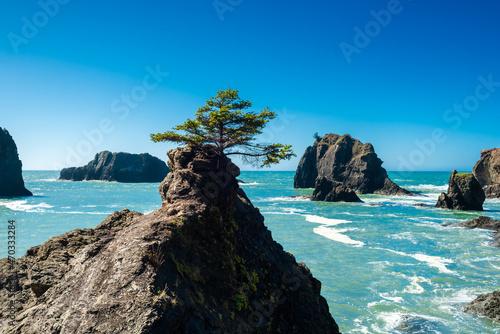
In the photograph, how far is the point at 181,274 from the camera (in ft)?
19.5

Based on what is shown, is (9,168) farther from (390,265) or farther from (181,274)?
(181,274)

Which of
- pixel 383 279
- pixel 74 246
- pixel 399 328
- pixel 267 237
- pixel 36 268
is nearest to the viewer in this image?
pixel 36 268

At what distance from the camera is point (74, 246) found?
28.3 feet

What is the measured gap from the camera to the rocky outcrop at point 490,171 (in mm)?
75938

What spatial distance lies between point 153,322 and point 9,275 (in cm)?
550

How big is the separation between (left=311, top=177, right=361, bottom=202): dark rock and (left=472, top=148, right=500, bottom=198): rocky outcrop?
3533 cm

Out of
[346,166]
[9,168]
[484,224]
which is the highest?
[346,166]

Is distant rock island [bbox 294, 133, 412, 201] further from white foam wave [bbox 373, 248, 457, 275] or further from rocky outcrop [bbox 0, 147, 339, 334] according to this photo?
rocky outcrop [bbox 0, 147, 339, 334]

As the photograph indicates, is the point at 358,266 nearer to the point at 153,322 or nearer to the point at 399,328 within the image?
the point at 399,328

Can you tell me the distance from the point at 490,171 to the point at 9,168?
116141 mm

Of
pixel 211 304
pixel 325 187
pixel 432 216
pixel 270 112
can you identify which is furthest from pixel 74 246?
pixel 325 187

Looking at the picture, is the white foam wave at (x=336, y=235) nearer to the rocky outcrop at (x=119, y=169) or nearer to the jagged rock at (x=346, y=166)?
the jagged rock at (x=346, y=166)

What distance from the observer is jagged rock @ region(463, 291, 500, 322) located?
12609 mm

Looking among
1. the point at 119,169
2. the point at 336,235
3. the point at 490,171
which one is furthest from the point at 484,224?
the point at 119,169
